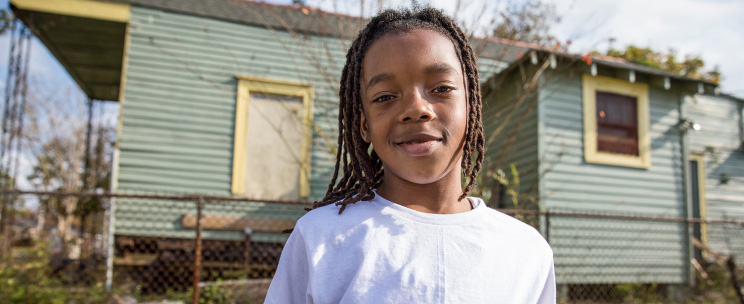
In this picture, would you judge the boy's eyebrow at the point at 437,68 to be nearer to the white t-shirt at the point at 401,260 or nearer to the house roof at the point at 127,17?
the white t-shirt at the point at 401,260

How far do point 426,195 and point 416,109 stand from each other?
0.78 ft

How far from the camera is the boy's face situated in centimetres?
123

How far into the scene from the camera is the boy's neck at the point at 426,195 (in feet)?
4.26

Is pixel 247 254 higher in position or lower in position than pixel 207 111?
lower

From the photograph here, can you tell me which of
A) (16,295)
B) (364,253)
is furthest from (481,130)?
(16,295)

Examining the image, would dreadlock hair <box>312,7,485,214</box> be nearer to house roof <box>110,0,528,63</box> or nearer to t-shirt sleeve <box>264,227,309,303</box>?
t-shirt sleeve <box>264,227,309,303</box>

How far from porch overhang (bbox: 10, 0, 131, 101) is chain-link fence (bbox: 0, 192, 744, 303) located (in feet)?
9.21

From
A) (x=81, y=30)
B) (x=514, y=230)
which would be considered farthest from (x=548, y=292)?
(x=81, y=30)

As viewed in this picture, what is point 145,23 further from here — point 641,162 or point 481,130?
point 641,162

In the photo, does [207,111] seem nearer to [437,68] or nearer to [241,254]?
[241,254]

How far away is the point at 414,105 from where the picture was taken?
3.96 ft

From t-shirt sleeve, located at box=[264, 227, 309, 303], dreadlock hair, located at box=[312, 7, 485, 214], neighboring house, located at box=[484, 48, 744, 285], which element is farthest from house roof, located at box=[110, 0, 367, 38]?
t-shirt sleeve, located at box=[264, 227, 309, 303]

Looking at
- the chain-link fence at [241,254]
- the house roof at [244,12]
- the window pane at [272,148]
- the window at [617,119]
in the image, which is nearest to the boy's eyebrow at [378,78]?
the chain-link fence at [241,254]

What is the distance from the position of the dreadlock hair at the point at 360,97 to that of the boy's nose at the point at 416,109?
7.2 inches
